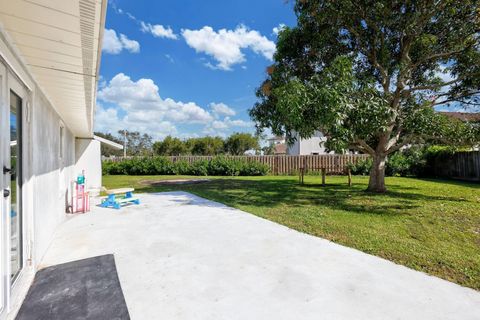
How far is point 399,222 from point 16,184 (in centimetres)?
625

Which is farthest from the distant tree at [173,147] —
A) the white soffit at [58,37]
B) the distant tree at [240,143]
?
the white soffit at [58,37]

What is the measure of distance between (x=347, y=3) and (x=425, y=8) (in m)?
2.11

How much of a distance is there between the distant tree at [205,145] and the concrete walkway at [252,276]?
3230cm

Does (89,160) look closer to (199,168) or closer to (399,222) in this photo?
(199,168)

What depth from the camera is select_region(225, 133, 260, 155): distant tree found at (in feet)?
125

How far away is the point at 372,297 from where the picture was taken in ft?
8.18

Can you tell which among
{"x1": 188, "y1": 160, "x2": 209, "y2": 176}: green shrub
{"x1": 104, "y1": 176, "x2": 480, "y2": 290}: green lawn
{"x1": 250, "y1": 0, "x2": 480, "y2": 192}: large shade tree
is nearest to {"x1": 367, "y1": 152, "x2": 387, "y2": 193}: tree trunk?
{"x1": 250, "y1": 0, "x2": 480, "y2": 192}: large shade tree

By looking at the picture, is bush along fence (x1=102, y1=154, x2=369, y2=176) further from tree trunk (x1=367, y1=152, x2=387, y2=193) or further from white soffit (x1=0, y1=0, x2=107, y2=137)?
white soffit (x1=0, y1=0, x2=107, y2=137)

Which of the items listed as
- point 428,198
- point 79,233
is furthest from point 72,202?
point 428,198

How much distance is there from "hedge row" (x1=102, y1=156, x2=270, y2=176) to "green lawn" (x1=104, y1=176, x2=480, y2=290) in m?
9.27

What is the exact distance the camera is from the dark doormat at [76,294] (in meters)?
2.26

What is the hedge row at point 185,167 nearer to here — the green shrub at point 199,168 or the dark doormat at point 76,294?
the green shrub at point 199,168

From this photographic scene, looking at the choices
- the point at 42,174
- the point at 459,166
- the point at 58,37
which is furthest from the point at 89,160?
the point at 459,166

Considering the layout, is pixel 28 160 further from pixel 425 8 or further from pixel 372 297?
pixel 425 8
